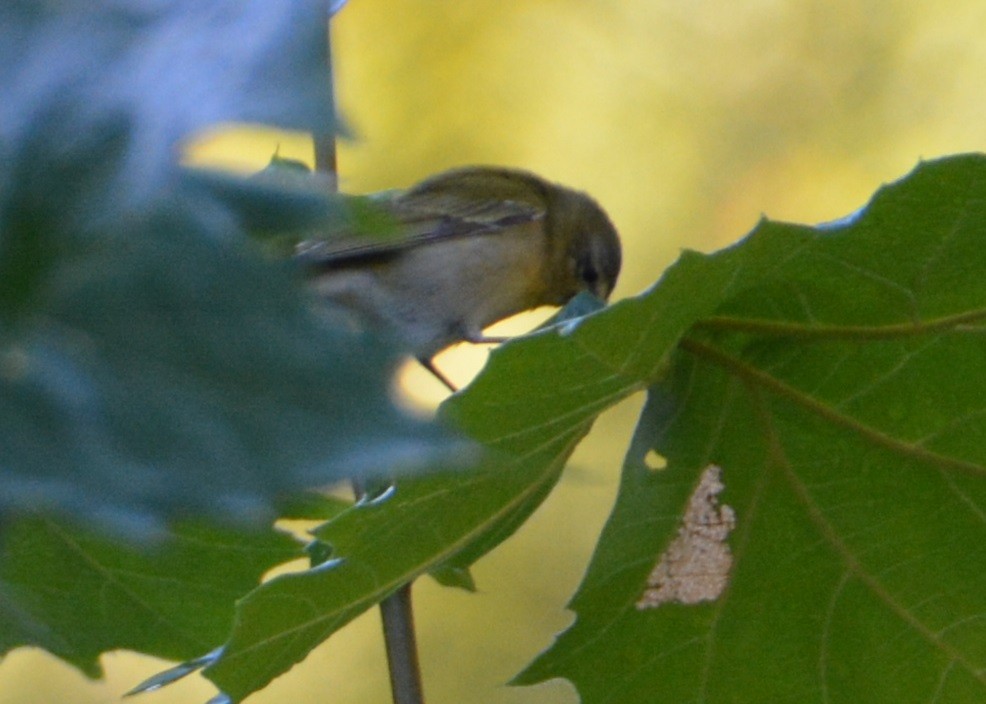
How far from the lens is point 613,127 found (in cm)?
498

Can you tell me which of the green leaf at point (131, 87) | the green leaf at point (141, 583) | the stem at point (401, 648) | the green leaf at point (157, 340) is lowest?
the green leaf at point (157, 340)

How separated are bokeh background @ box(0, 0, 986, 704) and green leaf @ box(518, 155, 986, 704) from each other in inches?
98.4

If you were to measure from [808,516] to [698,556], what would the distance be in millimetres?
115

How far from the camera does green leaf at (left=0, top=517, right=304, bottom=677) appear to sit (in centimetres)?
121

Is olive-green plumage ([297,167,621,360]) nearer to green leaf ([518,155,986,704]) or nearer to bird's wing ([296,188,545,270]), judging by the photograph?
bird's wing ([296,188,545,270])

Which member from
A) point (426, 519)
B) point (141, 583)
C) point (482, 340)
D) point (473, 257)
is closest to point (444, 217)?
point (473, 257)

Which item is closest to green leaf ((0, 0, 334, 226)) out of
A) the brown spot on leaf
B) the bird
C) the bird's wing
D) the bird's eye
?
the brown spot on leaf

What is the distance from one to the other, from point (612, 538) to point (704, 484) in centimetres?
11

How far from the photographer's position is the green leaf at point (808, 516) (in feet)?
4.20

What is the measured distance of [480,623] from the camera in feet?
14.5

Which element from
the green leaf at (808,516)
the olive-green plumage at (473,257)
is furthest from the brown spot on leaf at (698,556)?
the olive-green plumage at (473,257)

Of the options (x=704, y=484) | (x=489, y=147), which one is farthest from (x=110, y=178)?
(x=489, y=147)

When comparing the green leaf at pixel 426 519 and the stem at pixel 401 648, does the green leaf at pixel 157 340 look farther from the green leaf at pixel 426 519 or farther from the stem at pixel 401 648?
the stem at pixel 401 648

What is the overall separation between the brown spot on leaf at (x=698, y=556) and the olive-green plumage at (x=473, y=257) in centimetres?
130
